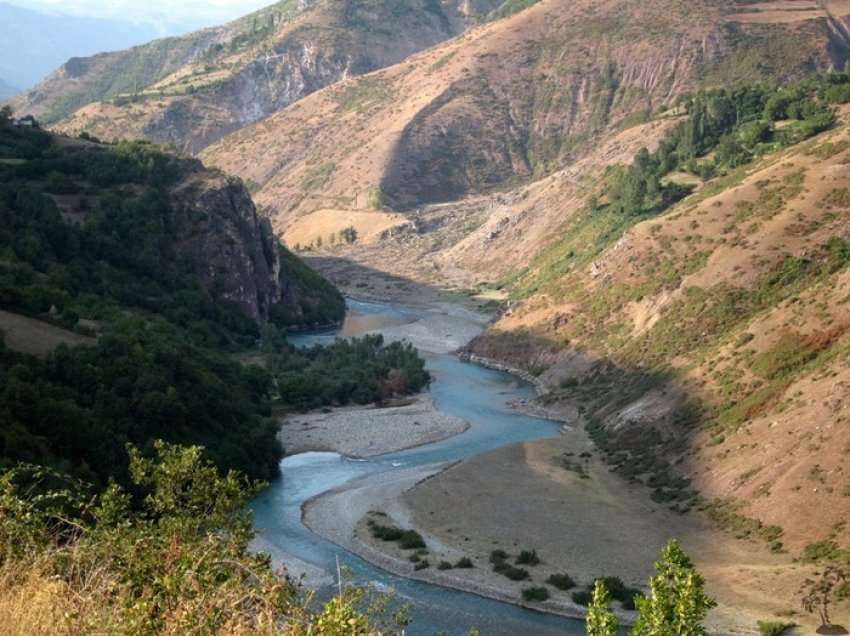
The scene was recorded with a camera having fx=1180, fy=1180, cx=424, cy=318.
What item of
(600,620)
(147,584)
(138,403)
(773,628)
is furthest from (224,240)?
(600,620)

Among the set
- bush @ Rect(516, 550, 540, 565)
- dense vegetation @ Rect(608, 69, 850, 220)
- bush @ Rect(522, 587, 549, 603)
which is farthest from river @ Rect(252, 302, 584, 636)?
dense vegetation @ Rect(608, 69, 850, 220)

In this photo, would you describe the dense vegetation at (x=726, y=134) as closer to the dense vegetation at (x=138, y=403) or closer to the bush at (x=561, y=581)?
the dense vegetation at (x=138, y=403)

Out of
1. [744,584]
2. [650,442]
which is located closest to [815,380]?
[650,442]

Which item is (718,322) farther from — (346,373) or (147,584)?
(147,584)

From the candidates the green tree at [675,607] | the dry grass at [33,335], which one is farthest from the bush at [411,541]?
the green tree at [675,607]

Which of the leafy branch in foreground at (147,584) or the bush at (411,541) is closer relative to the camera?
the leafy branch in foreground at (147,584)
